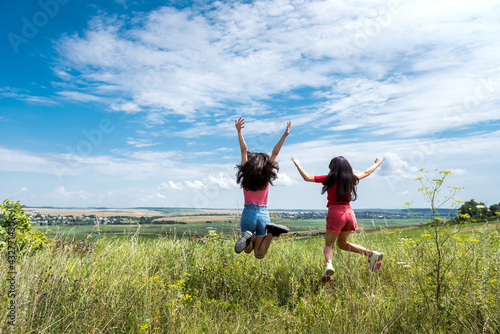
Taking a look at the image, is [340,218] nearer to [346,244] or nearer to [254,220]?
[346,244]

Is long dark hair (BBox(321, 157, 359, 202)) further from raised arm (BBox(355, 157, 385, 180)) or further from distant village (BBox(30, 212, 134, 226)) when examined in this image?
distant village (BBox(30, 212, 134, 226))

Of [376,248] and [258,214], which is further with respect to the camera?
[376,248]

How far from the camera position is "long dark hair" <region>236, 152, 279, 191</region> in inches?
259

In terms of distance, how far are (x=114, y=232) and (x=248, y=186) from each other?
4.24m

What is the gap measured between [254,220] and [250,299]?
4.79 feet

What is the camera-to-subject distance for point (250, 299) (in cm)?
590

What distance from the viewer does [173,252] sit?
25.6 ft

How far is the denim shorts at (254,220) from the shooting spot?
6.55 meters

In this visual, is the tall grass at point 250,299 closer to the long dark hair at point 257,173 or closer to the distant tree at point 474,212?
the distant tree at point 474,212

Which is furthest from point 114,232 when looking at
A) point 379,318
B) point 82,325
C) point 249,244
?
point 379,318

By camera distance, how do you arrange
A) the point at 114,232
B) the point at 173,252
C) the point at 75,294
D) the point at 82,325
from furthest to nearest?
the point at 114,232 < the point at 173,252 < the point at 75,294 < the point at 82,325

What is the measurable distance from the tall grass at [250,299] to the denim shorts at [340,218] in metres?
0.94

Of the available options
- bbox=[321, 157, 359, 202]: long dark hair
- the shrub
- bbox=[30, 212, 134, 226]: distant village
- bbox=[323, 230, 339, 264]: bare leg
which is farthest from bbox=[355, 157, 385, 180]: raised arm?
the shrub

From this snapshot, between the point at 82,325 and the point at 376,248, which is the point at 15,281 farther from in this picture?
the point at 376,248
